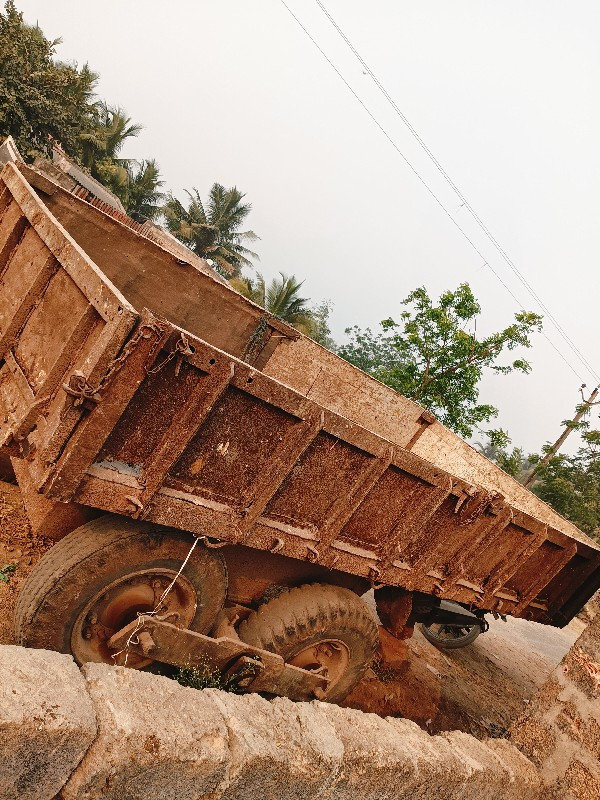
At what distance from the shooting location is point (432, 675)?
5289 mm

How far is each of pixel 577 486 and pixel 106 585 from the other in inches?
846

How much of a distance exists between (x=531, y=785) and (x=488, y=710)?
2.53 metres

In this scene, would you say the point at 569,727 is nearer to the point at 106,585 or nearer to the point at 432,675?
the point at 432,675

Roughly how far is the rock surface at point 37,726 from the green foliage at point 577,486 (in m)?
20.7

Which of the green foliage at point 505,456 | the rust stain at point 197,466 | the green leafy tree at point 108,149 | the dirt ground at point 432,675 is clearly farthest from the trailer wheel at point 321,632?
the green leafy tree at point 108,149

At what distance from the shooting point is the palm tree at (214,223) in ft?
104

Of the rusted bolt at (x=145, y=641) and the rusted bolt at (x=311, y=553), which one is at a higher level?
the rusted bolt at (x=311, y=553)

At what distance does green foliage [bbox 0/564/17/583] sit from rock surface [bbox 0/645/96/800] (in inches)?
63.8

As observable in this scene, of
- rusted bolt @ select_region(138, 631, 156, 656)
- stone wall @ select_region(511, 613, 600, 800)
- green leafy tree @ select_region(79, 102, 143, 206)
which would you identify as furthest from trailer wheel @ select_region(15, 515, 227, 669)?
green leafy tree @ select_region(79, 102, 143, 206)

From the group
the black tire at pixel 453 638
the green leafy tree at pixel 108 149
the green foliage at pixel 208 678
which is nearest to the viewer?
the green foliage at pixel 208 678

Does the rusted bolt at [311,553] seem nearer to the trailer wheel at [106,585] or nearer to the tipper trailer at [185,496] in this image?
the tipper trailer at [185,496]

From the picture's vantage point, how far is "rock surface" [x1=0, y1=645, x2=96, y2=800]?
4.81 ft

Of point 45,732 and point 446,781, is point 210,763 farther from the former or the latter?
point 446,781

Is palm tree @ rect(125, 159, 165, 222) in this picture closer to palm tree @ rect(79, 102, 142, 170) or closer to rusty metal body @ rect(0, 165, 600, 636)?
palm tree @ rect(79, 102, 142, 170)
